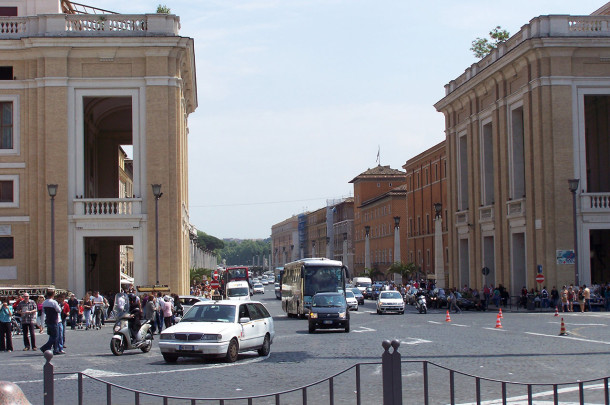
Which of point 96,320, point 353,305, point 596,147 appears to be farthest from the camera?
point 596,147

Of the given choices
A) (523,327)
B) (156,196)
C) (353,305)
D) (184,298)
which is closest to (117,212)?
(156,196)

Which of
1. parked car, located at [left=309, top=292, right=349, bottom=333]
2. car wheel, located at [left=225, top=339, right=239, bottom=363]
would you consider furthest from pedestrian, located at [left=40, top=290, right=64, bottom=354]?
parked car, located at [left=309, top=292, right=349, bottom=333]

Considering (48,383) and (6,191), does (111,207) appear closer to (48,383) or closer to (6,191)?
(6,191)

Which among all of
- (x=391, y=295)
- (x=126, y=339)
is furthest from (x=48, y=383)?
(x=391, y=295)

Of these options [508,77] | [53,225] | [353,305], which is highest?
[508,77]

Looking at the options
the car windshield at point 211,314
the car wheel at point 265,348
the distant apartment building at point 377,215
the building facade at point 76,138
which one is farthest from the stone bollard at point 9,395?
the distant apartment building at point 377,215

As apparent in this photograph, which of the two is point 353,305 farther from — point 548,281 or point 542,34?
point 542,34

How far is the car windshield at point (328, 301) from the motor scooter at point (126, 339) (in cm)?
992

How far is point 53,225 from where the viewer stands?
43.8 metres

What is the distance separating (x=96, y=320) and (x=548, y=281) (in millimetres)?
25638

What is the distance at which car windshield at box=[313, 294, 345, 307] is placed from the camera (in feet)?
112

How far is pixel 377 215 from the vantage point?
123812 mm

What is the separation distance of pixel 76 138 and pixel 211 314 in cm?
2673

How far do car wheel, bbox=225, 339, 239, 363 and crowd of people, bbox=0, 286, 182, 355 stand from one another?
14.1ft
